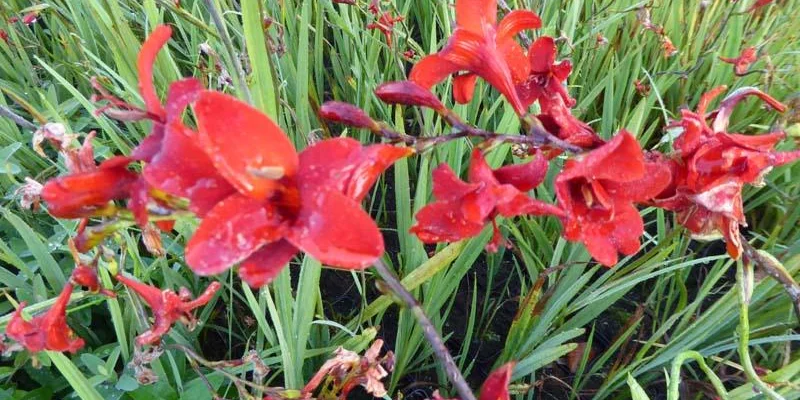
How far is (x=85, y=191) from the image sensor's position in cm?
46

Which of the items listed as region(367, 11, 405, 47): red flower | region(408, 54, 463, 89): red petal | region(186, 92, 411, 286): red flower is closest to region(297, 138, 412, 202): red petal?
region(186, 92, 411, 286): red flower

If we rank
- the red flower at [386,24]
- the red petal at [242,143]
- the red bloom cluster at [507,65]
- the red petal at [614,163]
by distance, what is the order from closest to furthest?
the red petal at [242,143] → the red petal at [614,163] → the red bloom cluster at [507,65] → the red flower at [386,24]

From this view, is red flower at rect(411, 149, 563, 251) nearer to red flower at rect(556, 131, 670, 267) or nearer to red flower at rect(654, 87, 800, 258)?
red flower at rect(556, 131, 670, 267)

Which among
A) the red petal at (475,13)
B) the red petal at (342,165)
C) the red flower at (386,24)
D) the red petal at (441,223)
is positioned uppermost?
the red petal at (475,13)

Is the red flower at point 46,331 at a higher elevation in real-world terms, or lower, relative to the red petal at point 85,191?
lower

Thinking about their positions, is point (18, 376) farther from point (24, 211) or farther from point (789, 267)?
point (789, 267)

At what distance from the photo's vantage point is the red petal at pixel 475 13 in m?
0.60

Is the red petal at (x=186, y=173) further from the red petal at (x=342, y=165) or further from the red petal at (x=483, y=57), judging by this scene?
the red petal at (x=483, y=57)

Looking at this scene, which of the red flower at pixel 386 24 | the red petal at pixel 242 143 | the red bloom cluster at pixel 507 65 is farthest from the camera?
the red flower at pixel 386 24

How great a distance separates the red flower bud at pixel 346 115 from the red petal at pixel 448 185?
0.08 metres

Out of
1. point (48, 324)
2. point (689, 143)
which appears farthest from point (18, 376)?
point (689, 143)

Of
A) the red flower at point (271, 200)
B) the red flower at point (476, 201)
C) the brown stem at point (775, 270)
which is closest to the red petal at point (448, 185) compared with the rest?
the red flower at point (476, 201)

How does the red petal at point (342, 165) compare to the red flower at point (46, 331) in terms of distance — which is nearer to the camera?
the red petal at point (342, 165)

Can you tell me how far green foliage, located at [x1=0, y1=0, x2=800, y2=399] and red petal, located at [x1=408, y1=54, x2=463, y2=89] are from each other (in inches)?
6.9
